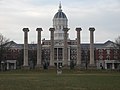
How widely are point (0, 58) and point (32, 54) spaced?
38046mm

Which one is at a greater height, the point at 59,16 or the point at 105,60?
the point at 59,16

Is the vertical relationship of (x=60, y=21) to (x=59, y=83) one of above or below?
above

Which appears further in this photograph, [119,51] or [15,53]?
[15,53]

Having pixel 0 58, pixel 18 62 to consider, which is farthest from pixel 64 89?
pixel 18 62

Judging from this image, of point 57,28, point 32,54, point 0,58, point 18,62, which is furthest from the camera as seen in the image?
point 57,28

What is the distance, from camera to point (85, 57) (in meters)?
163

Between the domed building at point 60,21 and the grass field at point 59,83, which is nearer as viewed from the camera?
the grass field at point 59,83

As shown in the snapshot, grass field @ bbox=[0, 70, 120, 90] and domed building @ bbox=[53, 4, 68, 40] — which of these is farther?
domed building @ bbox=[53, 4, 68, 40]

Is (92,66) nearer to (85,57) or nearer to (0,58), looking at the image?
(0,58)

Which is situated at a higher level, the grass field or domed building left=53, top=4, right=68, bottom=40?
domed building left=53, top=4, right=68, bottom=40

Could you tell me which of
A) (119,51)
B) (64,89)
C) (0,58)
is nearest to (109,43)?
(119,51)

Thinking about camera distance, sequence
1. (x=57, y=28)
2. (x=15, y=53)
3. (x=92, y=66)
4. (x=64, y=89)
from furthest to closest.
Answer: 1. (x=57, y=28)
2. (x=15, y=53)
3. (x=92, y=66)
4. (x=64, y=89)

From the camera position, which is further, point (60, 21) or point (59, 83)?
point (60, 21)

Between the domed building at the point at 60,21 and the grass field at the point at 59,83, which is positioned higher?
the domed building at the point at 60,21
